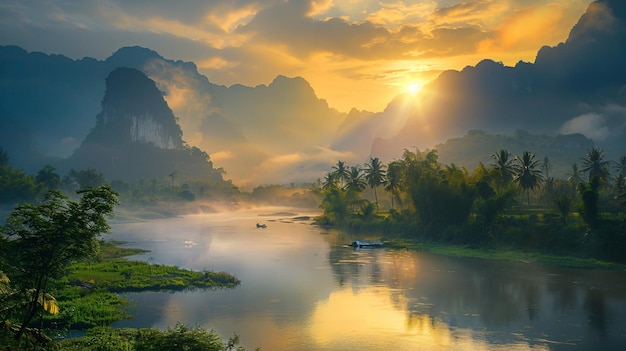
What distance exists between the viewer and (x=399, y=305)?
4469 cm

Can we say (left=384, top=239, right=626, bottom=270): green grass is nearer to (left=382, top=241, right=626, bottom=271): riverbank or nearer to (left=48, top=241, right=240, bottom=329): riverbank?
(left=382, top=241, right=626, bottom=271): riverbank

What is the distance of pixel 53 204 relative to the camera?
2461 cm

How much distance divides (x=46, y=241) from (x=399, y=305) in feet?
96.7

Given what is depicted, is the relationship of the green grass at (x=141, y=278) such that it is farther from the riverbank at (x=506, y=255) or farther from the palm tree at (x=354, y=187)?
the palm tree at (x=354, y=187)

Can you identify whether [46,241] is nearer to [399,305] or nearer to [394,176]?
[399,305]

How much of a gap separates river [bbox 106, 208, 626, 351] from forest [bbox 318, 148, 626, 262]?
23.2 feet

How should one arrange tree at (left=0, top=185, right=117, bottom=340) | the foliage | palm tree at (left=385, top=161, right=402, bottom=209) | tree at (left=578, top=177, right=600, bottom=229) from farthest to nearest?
1. palm tree at (left=385, top=161, right=402, bottom=209)
2. tree at (left=578, top=177, right=600, bottom=229)
3. tree at (left=0, top=185, right=117, bottom=340)
4. the foliage

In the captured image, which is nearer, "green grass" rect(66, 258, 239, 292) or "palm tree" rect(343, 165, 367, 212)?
Result: "green grass" rect(66, 258, 239, 292)

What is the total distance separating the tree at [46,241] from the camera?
24.1 m

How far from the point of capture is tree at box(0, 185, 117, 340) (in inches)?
947

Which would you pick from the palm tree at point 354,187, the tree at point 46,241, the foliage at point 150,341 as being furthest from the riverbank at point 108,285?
the palm tree at point 354,187

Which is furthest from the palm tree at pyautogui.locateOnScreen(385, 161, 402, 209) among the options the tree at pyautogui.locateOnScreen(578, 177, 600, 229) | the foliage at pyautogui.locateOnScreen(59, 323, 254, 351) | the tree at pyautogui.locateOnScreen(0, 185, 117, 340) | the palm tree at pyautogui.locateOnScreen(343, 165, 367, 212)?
the tree at pyautogui.locateOnScreen(0, 185, 117, 340)

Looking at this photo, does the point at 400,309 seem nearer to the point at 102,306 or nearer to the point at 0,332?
the point at 102,306

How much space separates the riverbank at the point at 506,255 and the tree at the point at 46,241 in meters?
57.4
